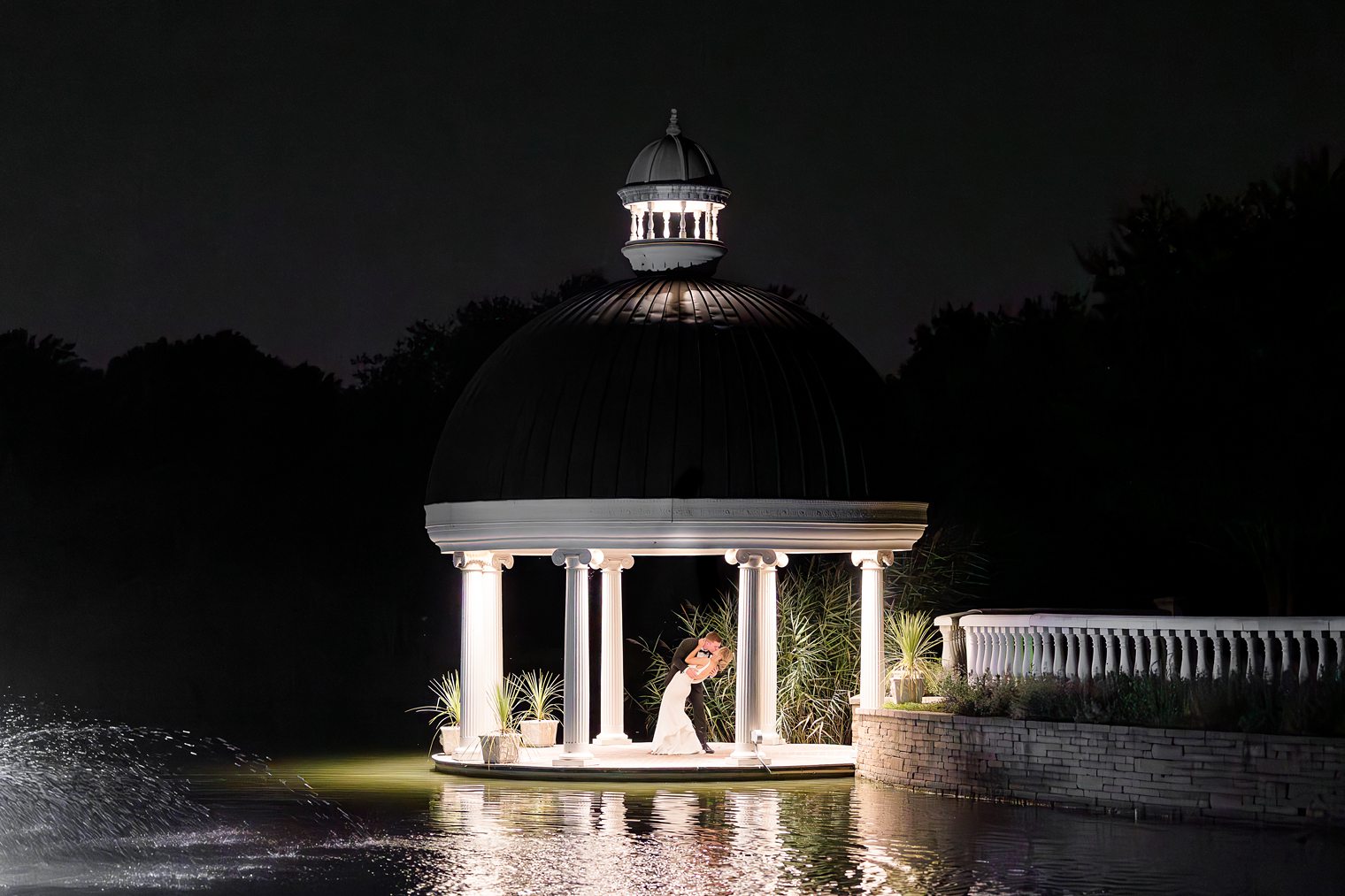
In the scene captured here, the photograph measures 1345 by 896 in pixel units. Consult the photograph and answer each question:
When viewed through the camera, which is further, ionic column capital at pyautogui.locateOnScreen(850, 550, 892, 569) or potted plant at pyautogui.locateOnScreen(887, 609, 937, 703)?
potted plant at pyautogui.locateOnScreen(887, 609, 937, 703)

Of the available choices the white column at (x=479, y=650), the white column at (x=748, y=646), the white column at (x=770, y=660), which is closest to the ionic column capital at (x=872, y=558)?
the white column at (x=770, y=660)

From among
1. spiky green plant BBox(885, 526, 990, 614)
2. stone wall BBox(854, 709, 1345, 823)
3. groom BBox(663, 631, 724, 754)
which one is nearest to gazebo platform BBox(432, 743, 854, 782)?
groom BBox(663, 631, 724, 754)

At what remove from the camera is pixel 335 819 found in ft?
76.6

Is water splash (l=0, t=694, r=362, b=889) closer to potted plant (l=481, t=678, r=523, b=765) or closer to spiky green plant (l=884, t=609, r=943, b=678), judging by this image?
potted plant (l=481, t=678, r=523, b=765)

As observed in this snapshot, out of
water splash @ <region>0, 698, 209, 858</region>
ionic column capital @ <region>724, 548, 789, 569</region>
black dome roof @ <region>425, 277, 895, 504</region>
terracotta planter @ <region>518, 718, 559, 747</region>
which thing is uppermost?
black dome roof @ <region>425, 277, 895, 504</region>

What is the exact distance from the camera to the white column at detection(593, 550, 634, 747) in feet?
104

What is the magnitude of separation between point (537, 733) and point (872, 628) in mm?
5205

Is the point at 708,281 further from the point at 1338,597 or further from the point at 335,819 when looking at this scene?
the point at 1338,597

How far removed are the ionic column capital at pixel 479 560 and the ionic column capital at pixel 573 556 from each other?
4.44 feet

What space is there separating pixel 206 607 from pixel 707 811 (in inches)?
1439

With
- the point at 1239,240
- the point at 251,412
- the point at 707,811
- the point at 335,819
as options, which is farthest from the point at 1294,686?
the point at 251,412

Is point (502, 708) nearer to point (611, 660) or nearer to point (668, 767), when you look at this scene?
point (668, 767)

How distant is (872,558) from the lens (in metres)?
29.4

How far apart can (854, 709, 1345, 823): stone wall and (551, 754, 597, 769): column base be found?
367 centimetres
